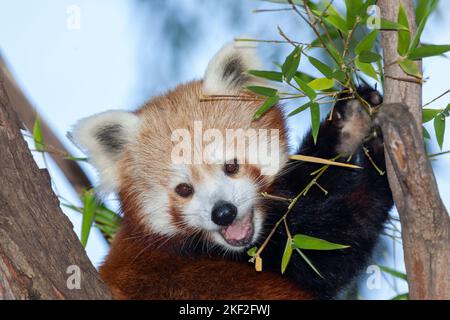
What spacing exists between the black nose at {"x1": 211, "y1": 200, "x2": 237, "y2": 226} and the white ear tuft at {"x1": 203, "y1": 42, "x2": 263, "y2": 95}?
740 mm

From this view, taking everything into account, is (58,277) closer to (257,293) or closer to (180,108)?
(257,293)

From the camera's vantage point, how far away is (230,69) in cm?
392

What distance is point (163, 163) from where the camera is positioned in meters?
→ 3.75

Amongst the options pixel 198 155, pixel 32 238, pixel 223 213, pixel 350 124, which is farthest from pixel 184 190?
pixel 32 238

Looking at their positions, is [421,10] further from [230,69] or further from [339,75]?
[230,69]

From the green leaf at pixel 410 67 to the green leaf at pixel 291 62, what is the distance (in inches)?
15.7

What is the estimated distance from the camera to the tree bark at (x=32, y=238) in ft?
8.95

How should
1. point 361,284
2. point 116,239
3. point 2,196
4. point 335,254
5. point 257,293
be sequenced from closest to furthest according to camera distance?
point 2,196 < point 257,293 < point 335,254 < point 116,239 < point 361,284

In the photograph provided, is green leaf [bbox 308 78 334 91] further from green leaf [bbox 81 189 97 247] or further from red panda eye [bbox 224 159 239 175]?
green leaf [bbox 81 189 97 247]

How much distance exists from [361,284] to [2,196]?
7.84 feet

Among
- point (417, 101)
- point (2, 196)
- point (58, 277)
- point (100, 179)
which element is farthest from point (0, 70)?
point (417, 101)

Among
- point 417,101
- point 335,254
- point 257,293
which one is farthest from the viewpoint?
point 335,254

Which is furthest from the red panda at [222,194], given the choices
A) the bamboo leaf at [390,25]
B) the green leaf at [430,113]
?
the bamboo leaf at [390,25]

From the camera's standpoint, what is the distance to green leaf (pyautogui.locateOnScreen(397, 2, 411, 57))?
8.58ft
